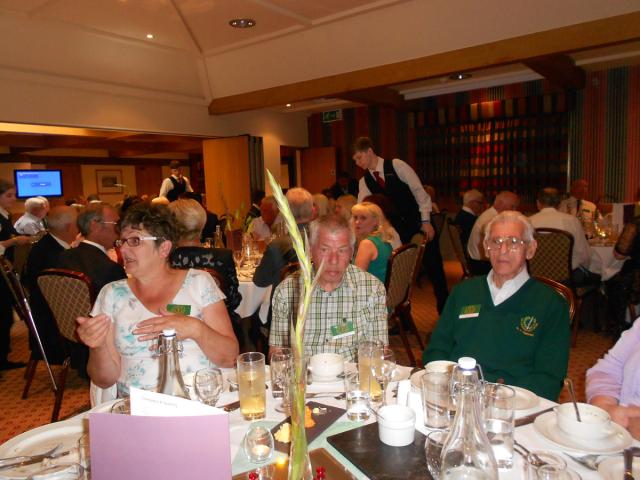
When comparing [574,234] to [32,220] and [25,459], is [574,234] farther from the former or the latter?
[32,220]

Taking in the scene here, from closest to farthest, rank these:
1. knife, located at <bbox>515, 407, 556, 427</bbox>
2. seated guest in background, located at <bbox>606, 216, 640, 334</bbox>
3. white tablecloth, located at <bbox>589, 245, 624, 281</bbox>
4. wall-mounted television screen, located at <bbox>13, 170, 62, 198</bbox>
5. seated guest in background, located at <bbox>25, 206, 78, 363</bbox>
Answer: knife, located at <bbox>515, 407, 556, 427</bbox> < seated guest in background, located at <bbox>25, 206, 78, 363</bbox> < seated guest in background, located at <bbox>606, 216, 640, 334</bbox> < white tablecloth, located at <bbox>589, 245, 624, 281</bbox> < wall-mounted television screen, located at <bbox>13, 170, 62, 198</bbox>

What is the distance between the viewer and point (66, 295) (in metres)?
2.97

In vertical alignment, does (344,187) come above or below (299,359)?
above

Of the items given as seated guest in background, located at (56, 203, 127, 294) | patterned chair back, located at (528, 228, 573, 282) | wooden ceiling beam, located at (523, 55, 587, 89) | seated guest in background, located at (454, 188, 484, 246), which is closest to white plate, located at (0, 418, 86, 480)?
seated guest in background, located at (56, 203, 127, 294)

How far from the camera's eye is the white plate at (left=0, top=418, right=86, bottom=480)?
1143 mm

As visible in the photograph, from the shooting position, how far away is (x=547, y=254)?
4.21 m

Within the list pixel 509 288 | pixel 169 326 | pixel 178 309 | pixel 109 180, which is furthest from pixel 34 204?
pixel 109 180

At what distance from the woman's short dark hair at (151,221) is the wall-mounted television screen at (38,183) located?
40.1ft

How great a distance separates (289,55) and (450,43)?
226 centimetres

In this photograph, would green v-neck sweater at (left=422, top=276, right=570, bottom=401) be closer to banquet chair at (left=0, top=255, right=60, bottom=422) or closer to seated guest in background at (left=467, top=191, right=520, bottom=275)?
banquet chair at (left=0, top=255, right=60, bottom=422)

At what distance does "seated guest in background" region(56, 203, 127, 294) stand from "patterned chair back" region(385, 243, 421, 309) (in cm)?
183

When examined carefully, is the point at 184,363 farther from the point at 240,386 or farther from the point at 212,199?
the point at 212,199

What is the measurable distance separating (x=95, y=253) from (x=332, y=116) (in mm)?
8269

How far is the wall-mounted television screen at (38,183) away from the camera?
40.3 ft
